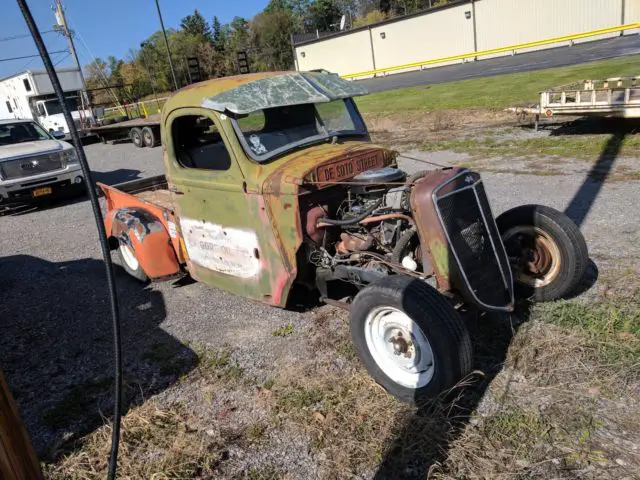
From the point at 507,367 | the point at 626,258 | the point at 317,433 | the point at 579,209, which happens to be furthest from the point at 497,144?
the point at 317,433

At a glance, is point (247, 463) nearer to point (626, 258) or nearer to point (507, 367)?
point (507, 367)

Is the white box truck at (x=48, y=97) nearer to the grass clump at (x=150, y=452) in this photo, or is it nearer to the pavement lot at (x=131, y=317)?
the pavement lot at (x=131, y=317)

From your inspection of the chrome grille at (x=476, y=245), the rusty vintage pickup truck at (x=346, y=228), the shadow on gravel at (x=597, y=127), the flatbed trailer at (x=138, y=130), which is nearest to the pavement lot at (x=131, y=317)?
the rusty vintage pickup truck at (x=346, y=228)

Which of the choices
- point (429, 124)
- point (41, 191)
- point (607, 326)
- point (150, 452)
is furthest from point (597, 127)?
point (41, 191)

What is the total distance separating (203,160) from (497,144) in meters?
8.16

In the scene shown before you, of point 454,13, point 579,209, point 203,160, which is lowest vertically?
point 579,209

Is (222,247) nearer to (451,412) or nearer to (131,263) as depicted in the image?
(131,263)

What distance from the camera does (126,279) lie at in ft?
20.1

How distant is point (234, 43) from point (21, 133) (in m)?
64.1

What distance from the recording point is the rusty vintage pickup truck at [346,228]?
328 centimetres

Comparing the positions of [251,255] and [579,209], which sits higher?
[251,255]

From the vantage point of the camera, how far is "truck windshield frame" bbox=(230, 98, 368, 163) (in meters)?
4.14

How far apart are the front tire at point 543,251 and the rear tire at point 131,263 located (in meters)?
3.87

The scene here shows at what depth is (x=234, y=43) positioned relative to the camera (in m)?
70.1
